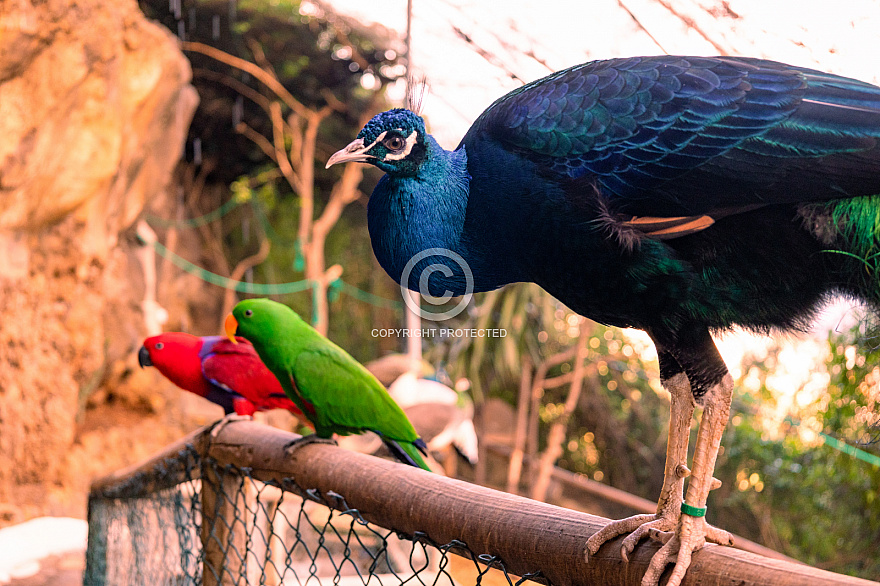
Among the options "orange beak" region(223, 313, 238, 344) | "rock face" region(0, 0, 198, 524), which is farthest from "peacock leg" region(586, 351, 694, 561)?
"rock face" region(0, 0, 198, 524)

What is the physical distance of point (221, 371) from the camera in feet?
6.19

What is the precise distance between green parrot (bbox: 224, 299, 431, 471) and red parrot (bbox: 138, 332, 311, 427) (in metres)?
0.29

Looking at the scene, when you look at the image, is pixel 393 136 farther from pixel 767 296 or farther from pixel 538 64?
pixel 767 296

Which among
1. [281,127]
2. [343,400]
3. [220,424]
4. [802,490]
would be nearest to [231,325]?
[220,424]

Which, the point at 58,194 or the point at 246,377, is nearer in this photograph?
the point at 246,377

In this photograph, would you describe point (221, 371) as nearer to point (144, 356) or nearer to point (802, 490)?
point (144, 356)

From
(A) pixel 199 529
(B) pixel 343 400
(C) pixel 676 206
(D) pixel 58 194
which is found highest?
(C) pixel 676 206

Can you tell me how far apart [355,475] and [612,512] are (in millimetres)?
4897

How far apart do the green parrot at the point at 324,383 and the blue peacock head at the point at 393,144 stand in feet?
2.13

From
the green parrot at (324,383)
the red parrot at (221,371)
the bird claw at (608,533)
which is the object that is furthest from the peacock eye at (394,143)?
the red parrot at (221,371)

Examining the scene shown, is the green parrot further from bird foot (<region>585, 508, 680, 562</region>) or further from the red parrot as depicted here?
bird foot (<region>585, 508, 680, 562</region>)

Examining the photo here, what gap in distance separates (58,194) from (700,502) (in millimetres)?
3684

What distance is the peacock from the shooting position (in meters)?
0.81

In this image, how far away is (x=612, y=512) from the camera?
5648 millimetres
